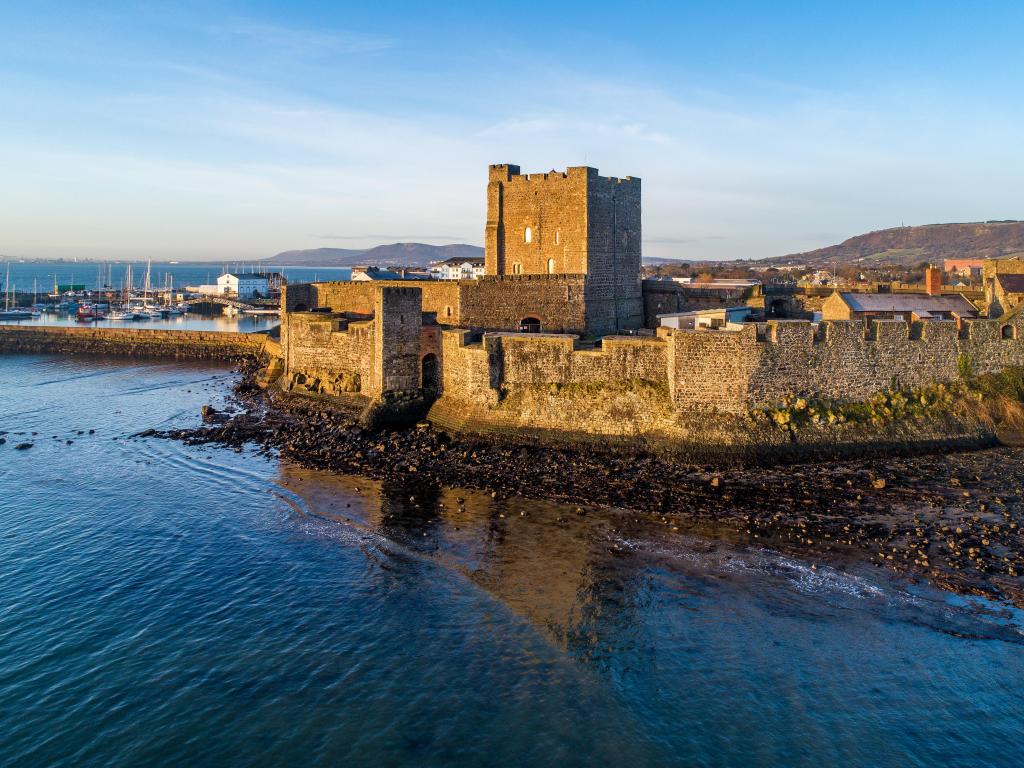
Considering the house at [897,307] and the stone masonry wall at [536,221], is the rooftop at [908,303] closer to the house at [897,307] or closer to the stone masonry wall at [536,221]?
the house at [897,307]

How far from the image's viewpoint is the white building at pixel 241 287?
340 ft

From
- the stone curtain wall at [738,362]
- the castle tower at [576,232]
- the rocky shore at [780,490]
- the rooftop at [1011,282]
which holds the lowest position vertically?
the rocky shore at [780,490]

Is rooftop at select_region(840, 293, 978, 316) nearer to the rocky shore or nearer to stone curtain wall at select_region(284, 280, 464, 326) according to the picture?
the rocky shore

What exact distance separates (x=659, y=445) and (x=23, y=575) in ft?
53.8

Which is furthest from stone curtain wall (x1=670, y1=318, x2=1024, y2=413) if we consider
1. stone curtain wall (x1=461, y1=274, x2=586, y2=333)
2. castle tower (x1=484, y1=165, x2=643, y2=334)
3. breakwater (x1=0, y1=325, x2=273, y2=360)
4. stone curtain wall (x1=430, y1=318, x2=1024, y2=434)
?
breakwater (x1=0, y1=325, x2=273, y2=360)

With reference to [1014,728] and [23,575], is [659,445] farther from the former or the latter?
[23,575]

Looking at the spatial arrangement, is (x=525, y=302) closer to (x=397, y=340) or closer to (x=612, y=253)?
(x=612, y=253)

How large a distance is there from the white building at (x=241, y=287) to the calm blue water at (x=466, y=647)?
9002 cm

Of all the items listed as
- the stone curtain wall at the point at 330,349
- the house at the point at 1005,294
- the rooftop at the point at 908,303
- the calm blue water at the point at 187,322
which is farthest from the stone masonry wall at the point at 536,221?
the calm blue water at the point at 187,322

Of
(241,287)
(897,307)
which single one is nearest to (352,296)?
(897,307)

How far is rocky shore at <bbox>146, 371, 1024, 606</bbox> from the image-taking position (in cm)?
1508

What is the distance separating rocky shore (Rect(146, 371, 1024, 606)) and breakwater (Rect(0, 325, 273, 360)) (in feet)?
94.9

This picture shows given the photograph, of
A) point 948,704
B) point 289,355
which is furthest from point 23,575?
point 289,355

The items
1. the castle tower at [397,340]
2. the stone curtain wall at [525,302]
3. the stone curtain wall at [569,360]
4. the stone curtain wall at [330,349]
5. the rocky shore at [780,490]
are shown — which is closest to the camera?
the rocky shore at [780,490]
